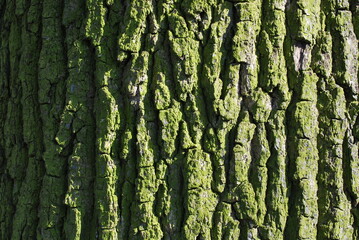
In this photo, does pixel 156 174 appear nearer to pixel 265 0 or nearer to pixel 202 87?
pixel 202 87

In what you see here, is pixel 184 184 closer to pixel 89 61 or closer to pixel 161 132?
pixel 161 132

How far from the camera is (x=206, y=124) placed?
1.92 metres

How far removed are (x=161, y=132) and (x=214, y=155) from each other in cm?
22

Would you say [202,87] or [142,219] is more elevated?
[202,87]

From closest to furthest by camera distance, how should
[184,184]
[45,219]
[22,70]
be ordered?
[184,184] → [45,219] → [22,70]

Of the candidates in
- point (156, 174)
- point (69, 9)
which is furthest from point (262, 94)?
point (69, 9)

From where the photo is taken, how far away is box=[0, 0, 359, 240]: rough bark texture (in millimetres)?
1903

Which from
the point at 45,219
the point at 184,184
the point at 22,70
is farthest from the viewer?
the point at 22,70

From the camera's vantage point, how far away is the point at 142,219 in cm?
190

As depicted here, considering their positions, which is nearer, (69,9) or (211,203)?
(211,203)

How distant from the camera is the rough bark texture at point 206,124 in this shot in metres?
1.90

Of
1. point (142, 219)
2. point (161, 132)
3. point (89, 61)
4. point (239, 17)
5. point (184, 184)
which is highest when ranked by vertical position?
point (239, 17)

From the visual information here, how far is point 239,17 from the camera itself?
1942 mm

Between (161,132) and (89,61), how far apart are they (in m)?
0.43
